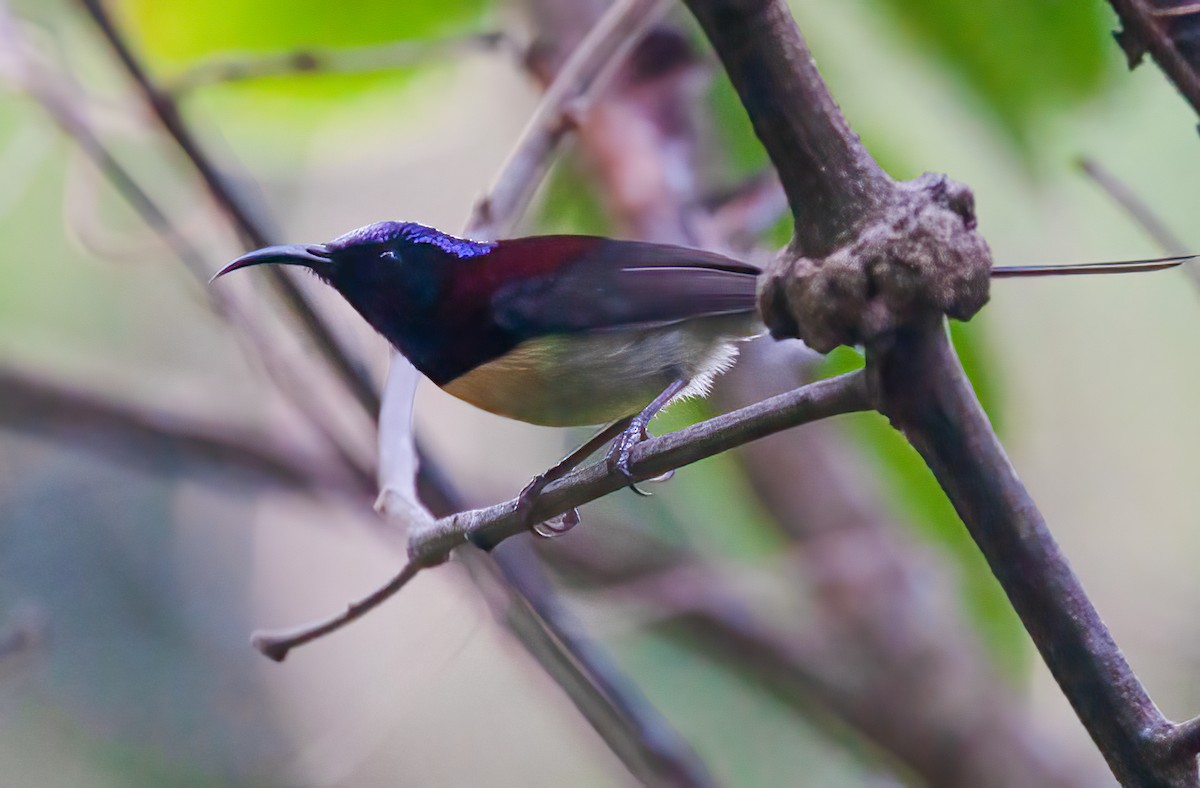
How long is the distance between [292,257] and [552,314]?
8.1 inches

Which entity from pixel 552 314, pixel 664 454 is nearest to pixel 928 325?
pixel 664 454

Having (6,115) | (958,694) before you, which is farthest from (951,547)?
(6,115)

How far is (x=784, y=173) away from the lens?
1.49 feet

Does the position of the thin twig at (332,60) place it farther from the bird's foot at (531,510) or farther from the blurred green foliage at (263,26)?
the bird's foot at (531,510)

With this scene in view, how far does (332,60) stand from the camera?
137cm

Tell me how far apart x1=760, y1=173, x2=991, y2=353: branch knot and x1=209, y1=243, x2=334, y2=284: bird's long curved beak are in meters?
0.48

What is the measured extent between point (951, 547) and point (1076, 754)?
0.42 metres

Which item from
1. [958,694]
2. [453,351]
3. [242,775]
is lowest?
[958,694]

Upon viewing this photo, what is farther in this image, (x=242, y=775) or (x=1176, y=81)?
(x=242, y=775)

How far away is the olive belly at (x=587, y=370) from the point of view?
2.56 ft

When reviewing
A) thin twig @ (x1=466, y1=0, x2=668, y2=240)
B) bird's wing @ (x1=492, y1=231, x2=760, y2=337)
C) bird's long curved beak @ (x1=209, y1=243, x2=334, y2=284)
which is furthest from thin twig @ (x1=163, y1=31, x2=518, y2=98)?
bird's wing @ (x1=492, y1=231, x2=760, y2=337)

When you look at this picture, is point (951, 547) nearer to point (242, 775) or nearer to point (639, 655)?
point (639, 655)

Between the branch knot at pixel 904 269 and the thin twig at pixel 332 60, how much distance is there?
37.1 inches

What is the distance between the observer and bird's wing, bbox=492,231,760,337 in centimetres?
73
